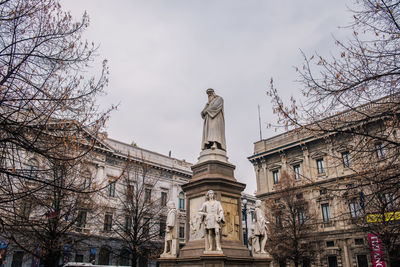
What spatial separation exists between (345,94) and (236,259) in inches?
245

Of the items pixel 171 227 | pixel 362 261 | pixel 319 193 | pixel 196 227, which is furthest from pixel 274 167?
pixel 196 227

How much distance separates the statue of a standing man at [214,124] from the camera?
1346cm

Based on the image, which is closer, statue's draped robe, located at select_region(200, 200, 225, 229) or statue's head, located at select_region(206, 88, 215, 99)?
statue's draped robe, located at select_region(200, 200, 225, 229)

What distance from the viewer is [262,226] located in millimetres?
11844

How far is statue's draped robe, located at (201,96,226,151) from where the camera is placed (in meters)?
13.5

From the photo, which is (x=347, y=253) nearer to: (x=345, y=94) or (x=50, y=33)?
(x=345, y=94)

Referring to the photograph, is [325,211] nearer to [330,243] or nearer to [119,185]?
[330,243]

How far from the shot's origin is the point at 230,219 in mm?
11781

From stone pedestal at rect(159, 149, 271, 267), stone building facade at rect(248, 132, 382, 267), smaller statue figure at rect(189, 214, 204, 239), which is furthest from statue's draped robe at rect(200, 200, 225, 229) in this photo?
stone building facade at rect(248, 132, 382, 267)

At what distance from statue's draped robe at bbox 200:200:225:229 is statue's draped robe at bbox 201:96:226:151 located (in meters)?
3.49

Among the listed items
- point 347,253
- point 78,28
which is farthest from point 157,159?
point 78,28

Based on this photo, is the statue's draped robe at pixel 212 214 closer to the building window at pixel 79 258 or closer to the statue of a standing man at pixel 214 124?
the statue of a standing man at pixel 214 124

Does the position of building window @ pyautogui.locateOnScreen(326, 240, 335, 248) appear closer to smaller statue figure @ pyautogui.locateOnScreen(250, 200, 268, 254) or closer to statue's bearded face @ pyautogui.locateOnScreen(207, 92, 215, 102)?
smaller statue figure @ pyautogui.locateOnScreen(250, 200, 268, 254)

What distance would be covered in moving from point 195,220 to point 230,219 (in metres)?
1.30
